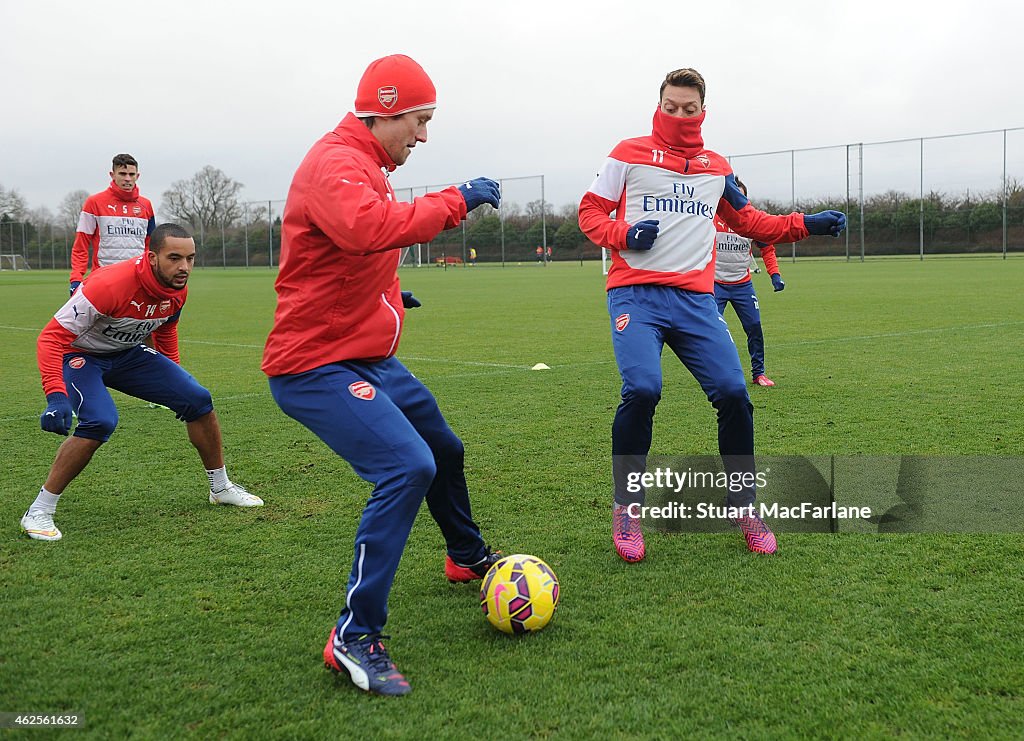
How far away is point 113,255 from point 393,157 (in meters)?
8.14

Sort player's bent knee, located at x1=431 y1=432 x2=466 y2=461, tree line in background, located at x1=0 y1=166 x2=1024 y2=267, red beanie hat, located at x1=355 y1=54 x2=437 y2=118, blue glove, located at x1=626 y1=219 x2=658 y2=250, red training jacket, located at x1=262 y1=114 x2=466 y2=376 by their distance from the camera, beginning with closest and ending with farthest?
red training jacket, located at x1=262 y1=114 x2=466 y2=376
red beanie hat, located at x1=355 y1=54 x2=437 y2=118
player's bent knee, located at x1=431 y1=432 x2=466 y2=461
blue glove, located at x1=626 y1=219 x2=658 y2=250
tree line in background, located at x1=0 y1=166 x2=1024 y2=267

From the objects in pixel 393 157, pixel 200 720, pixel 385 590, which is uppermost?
pixel 393 157

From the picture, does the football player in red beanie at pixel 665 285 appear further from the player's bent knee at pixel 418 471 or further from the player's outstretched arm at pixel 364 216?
the player's outstretched arm at pixel 364 216

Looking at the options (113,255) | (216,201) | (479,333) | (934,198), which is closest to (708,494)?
(113,255)

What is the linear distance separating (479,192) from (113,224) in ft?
27.6

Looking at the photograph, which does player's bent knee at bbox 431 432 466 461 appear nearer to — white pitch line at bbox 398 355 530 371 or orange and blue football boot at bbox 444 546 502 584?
orange and blue football boot at bbox 444 546 502 584

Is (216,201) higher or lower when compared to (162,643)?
higher

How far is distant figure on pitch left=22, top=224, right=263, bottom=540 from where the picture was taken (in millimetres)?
5301

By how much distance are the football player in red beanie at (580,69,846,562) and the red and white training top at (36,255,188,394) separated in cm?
250

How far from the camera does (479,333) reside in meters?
16.1

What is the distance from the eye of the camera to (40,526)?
5172 mm

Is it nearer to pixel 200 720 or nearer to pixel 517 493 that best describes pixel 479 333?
pixel 517 493

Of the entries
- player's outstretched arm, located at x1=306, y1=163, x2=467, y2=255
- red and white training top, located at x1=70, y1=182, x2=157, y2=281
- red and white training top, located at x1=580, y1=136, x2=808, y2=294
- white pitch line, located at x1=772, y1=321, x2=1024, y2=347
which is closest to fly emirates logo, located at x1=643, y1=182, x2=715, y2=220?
red and white training top, located at x1=580, y1=136, x2=808, y2=294

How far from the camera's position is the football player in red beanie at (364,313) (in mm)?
3277
